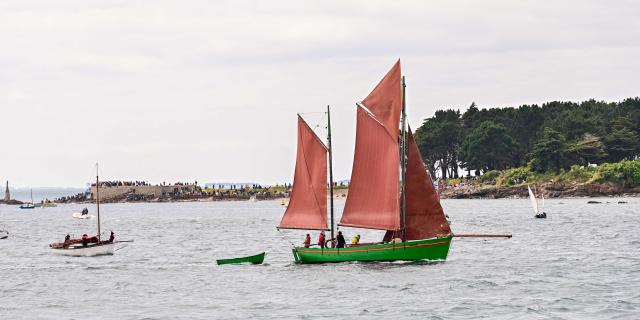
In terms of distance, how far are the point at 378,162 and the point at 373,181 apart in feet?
4.23

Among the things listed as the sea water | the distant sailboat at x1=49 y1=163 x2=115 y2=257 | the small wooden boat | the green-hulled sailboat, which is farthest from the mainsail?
the distant sailboat at x1=49 y1=163 x2=115 y2=257

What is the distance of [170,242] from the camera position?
376 feet

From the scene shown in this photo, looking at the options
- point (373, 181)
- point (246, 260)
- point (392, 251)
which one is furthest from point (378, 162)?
point (246, 260)

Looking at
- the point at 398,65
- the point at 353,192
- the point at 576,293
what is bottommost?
the point at 576,293

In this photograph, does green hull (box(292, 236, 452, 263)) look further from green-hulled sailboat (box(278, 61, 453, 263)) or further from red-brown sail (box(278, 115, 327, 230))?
red-brown sail (box(278, 115, 327, 230))

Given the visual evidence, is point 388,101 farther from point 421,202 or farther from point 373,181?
point 421,202

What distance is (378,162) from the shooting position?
72.9m

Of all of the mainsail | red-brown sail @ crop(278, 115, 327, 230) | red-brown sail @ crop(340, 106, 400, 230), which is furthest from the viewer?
red-brown sail @ crop(278, 115, 327, 230)

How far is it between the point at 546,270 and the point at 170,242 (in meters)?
50.4

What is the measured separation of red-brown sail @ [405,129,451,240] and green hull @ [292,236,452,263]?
0.71 m

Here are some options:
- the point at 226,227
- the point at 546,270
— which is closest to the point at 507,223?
the point at 226,227

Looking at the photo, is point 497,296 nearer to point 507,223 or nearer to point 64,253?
point 64,253

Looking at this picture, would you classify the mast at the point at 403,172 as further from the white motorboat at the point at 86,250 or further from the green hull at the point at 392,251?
the white motorboat at the point at 86,250

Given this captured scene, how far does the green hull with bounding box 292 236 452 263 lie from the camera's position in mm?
72562
